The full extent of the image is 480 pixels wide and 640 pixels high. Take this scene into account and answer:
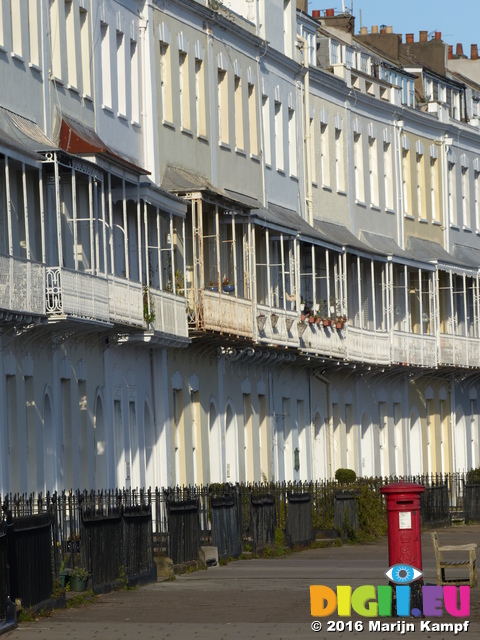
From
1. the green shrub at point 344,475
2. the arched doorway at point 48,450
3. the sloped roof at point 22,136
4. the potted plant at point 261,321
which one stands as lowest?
the green shrub at point 344,475

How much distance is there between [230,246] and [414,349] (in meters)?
12.5

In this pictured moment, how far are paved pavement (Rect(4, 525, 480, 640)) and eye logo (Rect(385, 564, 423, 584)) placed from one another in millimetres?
403

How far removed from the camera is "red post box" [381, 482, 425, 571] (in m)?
20.0

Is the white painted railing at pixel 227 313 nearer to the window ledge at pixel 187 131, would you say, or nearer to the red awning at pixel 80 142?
the window ledge at pixel 187 131

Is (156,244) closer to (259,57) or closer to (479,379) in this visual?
(259,57)

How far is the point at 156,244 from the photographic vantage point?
37.8m

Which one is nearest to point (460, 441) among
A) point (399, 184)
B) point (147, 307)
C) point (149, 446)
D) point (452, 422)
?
point (452, 422)

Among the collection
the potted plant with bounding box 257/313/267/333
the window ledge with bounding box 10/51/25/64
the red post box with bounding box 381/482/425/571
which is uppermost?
the window ledge with bounding box 10/51/25/64

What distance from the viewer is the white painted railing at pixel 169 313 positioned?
1401 inches

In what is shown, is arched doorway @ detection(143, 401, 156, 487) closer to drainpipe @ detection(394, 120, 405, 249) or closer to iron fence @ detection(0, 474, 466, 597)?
iron fence @ detection(0, 474, 466, 597)

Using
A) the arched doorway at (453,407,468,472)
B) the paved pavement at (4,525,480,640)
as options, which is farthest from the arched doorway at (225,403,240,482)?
the arched doorway at (453,407,468,472)

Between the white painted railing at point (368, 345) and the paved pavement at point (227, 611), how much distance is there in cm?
2030

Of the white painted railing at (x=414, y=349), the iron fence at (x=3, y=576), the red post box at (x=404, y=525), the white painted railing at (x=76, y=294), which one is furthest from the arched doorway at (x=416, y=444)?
the iron fence at (x=3, y=576)

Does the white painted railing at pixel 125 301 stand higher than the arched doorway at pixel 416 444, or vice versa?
the white painted railing at pixel 125 301
